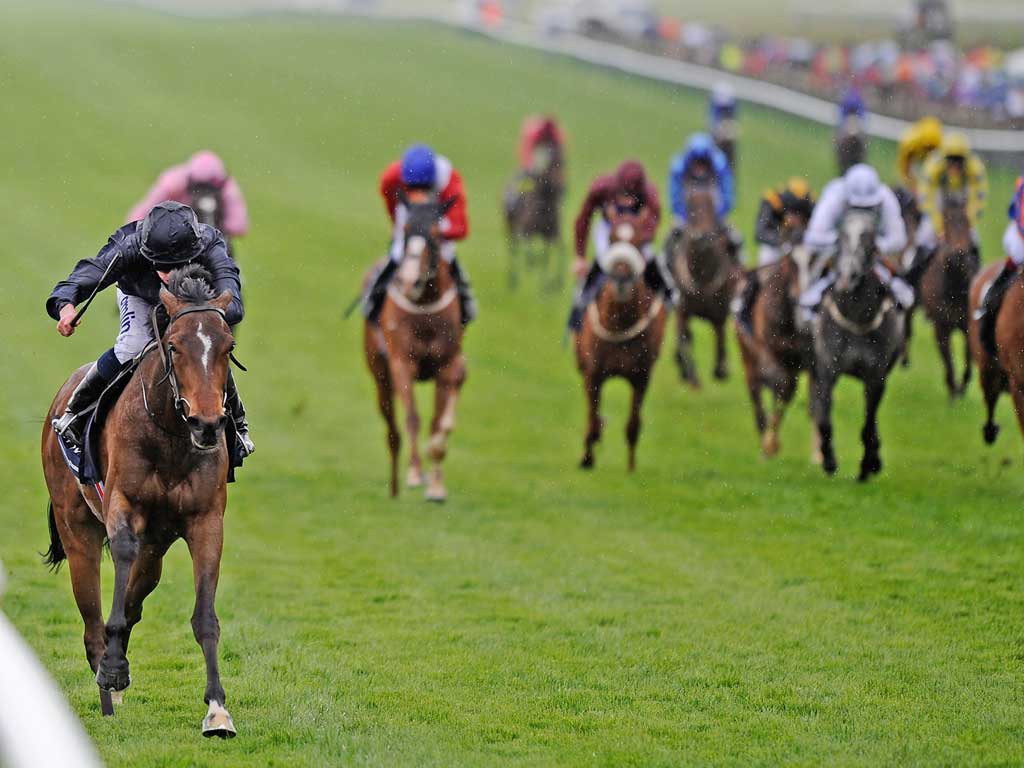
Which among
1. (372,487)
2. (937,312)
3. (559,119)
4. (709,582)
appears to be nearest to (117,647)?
(709,582)

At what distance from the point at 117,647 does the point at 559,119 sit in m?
34.9

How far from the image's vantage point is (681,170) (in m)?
16.2

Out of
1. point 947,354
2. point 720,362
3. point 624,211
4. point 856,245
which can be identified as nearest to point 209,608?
point 856,245

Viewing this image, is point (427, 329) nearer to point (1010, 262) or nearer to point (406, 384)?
point (406, 384)

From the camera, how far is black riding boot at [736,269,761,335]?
14.4 meters

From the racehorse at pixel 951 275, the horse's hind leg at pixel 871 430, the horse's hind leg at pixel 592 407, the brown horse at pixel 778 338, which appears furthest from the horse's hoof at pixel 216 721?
the racehorse at pixel 951 275

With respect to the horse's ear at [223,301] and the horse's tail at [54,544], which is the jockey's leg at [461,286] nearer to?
the horse's tail at [54,544]

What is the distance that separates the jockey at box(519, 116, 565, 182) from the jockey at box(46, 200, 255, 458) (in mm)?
17421

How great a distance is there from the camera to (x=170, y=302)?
621cm

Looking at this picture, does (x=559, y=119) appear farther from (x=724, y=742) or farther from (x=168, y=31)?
(x=724, y=742)

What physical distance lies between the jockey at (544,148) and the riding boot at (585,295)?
10.7 m

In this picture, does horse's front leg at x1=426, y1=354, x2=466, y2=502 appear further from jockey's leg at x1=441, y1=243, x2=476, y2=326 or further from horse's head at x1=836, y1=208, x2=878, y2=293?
horse's head at x1=836, y1=208, x2=878, y2=293

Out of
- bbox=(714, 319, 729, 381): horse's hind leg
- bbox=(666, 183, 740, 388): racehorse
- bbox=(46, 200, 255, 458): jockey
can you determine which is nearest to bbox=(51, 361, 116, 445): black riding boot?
bbox=(46, 200, 255, 458): jockey

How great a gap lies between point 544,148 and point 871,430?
12751mm
